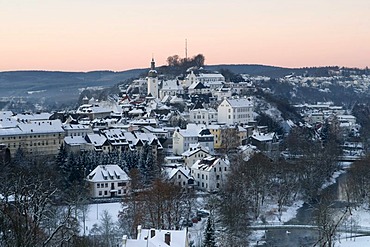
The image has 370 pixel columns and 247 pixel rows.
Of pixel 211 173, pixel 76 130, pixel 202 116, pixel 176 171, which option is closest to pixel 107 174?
pixel 176 171

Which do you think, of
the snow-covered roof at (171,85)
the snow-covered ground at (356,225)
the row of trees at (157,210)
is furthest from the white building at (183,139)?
→ the snow-covered roof at (171,85)

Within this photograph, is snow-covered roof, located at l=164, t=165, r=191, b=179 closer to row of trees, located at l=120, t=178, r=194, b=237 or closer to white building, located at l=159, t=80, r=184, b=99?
row of trees, located at l=120, t=178, r=194, b=237

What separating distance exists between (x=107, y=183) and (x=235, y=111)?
919 inches

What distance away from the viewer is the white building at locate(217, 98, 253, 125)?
55.5 m

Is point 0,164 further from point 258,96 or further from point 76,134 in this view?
point 258,96

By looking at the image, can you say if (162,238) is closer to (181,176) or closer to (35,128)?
(181,176)

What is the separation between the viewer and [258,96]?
A: 69062 millimetres

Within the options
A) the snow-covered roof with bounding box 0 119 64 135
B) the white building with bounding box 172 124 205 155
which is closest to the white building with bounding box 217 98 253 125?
the white building with bounding box 172 124 205 155

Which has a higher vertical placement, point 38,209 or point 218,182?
point 38,209

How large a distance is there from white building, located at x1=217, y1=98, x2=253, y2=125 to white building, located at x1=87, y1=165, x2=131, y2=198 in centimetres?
2205

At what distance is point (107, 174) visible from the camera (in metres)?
35.1

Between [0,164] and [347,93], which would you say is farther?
[347,93]

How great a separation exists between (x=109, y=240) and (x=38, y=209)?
→ 1454 cm

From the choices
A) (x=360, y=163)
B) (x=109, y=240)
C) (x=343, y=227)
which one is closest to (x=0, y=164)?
(x=109, y=240)
